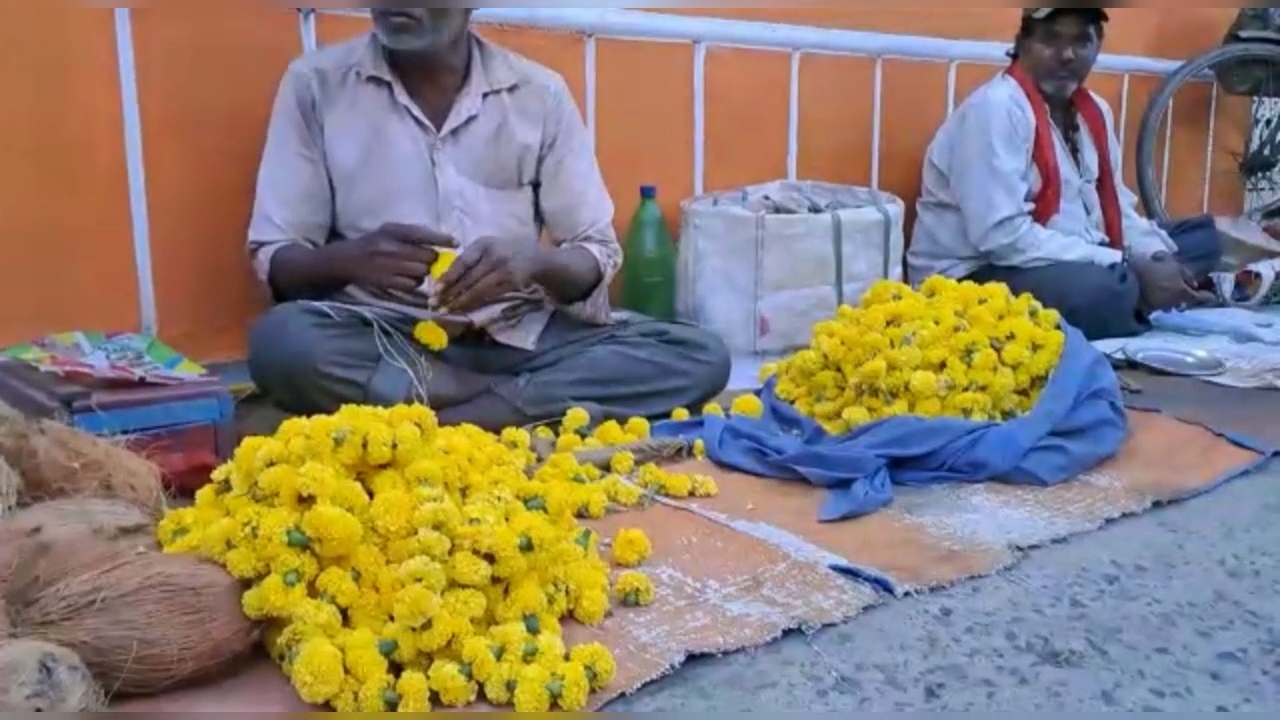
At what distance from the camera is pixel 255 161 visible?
2.49m

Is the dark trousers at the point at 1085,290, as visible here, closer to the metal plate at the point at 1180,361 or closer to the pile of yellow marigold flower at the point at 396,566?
the metal plate at the point at 1180,361

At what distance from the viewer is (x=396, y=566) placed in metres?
1.32

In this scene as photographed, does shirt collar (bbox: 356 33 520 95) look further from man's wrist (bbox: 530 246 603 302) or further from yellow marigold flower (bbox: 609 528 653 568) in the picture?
yellow marigold flower (bbox: 609 528 653 568)

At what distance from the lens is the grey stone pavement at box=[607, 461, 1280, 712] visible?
4.50 feet

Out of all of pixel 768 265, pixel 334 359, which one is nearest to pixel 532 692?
pixel 334 359

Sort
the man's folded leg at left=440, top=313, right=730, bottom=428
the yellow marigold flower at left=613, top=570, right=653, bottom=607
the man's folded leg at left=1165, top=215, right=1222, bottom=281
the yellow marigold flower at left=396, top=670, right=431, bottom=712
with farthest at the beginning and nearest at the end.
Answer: the man's folded leg at left=1165, top=215, right=1222, bottom=281
the man's folded leg at left=440, top=313, right=730, bottom=428
the yellow marigold flower at left=613, top=570, right=653, bottom=607
the yellow marigold flower at left=396, top=670, right=431, bottom=712

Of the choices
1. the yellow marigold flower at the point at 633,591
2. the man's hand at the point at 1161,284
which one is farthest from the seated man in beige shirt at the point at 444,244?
the man's hand at the point at 1161,284

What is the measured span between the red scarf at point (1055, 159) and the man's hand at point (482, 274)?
5.49ft

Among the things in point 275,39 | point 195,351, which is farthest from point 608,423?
point 275,39

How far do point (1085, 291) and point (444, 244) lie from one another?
70.9 inches

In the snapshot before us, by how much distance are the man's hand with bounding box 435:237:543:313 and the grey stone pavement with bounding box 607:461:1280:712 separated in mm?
908

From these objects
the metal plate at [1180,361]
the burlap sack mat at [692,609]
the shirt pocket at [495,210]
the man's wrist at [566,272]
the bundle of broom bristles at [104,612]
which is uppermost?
the shirt pocket at [495,210]

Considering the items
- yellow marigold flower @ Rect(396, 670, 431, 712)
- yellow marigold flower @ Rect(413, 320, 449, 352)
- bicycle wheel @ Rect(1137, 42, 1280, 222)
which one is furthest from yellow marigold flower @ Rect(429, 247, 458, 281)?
bicycle wheel @ Rect(1137, 42, 1280, 222)

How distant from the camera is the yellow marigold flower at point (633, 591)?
1.54 metres
